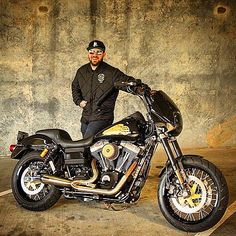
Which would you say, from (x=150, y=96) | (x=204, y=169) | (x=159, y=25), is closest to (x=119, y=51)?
(x=159, y=25)

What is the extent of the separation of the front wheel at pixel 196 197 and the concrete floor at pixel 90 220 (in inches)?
4.8

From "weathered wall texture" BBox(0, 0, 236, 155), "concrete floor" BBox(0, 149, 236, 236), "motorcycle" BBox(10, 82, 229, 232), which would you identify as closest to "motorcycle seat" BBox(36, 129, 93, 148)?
"motorcycle" BBox(10, 82, 229, 232)

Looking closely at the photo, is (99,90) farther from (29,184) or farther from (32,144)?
(29,184)

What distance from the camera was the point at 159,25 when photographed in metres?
6.81

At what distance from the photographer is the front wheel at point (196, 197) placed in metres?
3.45

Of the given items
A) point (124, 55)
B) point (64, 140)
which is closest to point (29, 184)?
point (64, 140)

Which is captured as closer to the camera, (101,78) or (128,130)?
(128,130)

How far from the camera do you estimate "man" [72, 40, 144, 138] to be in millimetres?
4430

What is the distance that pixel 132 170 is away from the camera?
12.1 feet

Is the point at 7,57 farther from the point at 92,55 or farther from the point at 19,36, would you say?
the point at 92,55

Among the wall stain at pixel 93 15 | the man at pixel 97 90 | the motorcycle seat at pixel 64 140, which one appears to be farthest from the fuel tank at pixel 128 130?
the wall stain at pixel 93 15

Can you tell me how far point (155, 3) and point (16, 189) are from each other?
4247mm

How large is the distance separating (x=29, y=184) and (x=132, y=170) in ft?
4.30

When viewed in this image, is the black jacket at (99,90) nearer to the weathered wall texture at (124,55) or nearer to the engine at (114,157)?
the engine at (114,157)
